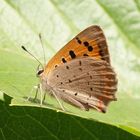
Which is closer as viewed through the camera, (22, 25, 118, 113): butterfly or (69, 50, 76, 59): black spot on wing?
(22, 25, 118, 113): butterfly

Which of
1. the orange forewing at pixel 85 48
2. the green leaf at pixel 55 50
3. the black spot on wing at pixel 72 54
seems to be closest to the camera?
the green leaf at pixel 55 50

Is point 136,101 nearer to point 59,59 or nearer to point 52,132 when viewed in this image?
point 52,132

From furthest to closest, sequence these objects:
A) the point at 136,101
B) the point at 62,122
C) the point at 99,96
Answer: the point at 99,96 → the point at 62,122 → the point at 136,101

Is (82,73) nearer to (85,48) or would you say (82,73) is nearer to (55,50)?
(85,48)

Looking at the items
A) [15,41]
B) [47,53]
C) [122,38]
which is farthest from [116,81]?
[15,41]

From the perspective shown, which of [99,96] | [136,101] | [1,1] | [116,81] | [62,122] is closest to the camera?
[136,101]
